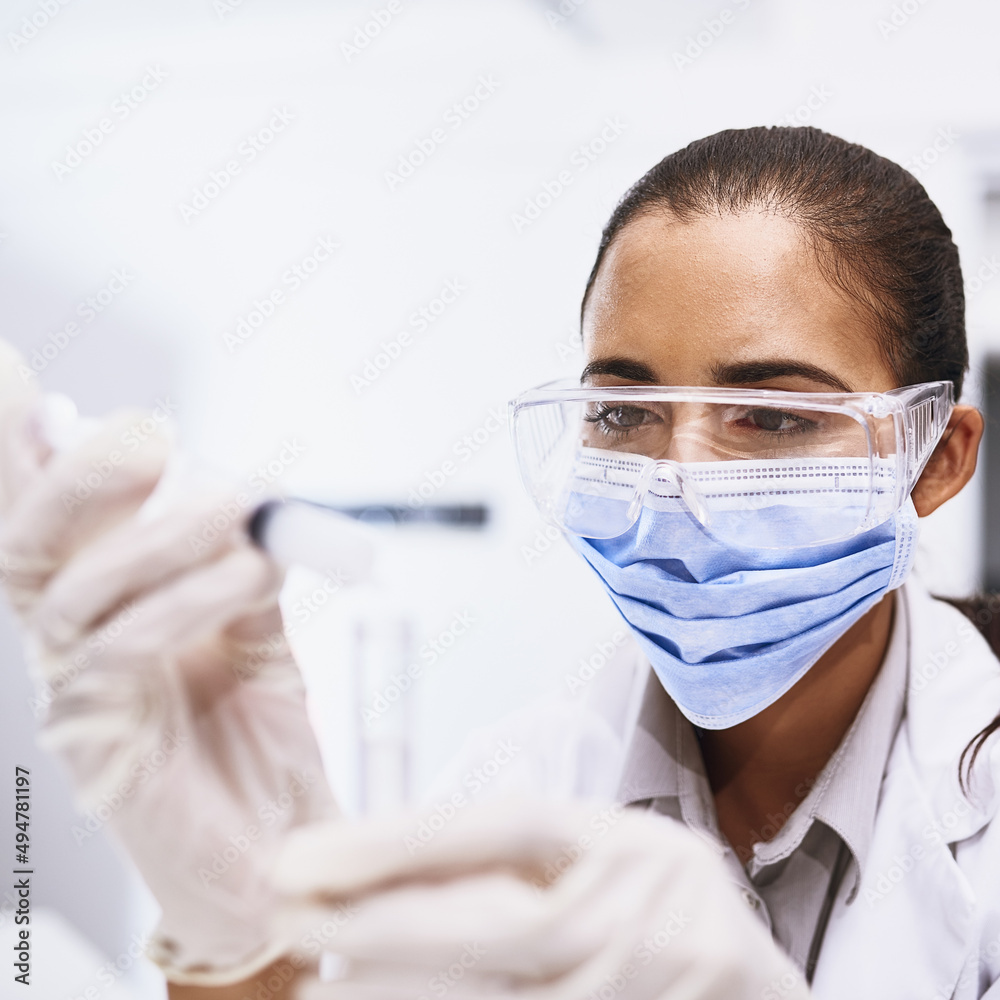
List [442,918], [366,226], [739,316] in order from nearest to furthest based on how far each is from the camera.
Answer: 1. [442,918]
2. [739,316]
3. [366,226]

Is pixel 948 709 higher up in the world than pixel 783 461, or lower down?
lower down

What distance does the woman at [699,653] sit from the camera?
1.48 ft

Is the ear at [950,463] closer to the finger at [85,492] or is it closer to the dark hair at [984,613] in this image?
the dark hair at [984,613]

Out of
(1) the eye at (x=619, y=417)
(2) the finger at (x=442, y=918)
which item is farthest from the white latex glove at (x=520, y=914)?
(1) the eye at (x=619, y=417)

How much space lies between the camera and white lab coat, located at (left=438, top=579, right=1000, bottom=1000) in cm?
60

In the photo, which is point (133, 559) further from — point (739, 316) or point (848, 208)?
point (848, 208)

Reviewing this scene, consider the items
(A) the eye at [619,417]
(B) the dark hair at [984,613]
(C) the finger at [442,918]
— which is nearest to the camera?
(C) the finger at [442,918]

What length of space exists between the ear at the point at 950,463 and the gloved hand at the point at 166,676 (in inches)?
21.1

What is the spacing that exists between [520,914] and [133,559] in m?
0.26

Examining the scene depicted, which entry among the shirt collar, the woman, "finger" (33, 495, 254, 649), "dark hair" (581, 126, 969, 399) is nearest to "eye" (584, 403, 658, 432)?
the woman

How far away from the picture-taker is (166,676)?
469 millimetres

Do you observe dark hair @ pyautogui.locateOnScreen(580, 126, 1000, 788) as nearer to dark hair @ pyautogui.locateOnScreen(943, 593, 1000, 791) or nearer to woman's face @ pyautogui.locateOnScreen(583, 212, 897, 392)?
woman's face @ pyautogui.locateOnScreen(583, 212, 897, 392)

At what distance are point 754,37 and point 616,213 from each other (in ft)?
1.28

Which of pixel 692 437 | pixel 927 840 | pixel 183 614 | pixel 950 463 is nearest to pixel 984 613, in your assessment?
pixel 950 463
